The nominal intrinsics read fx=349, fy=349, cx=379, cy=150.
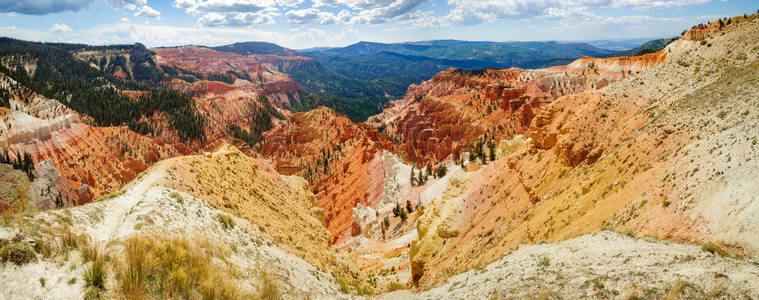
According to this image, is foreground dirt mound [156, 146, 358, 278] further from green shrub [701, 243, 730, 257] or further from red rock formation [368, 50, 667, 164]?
red rock formation [368, 50, 667, 164]

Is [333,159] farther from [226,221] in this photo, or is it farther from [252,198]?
[226,221]

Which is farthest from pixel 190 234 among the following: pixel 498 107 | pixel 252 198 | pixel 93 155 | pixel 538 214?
pixel 498 107

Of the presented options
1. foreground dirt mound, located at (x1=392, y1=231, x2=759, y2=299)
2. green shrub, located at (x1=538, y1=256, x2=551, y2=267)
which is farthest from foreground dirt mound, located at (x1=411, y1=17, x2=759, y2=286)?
green shrub, located at (x1=538, y1=256, x2=551, y2=267)

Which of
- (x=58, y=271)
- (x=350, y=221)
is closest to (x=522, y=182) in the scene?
(x=58, y=271)

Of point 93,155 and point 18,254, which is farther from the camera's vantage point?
point 93,155

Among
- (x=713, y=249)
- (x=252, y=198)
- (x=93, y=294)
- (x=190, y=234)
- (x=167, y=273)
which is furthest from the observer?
(x=252, y=198)
